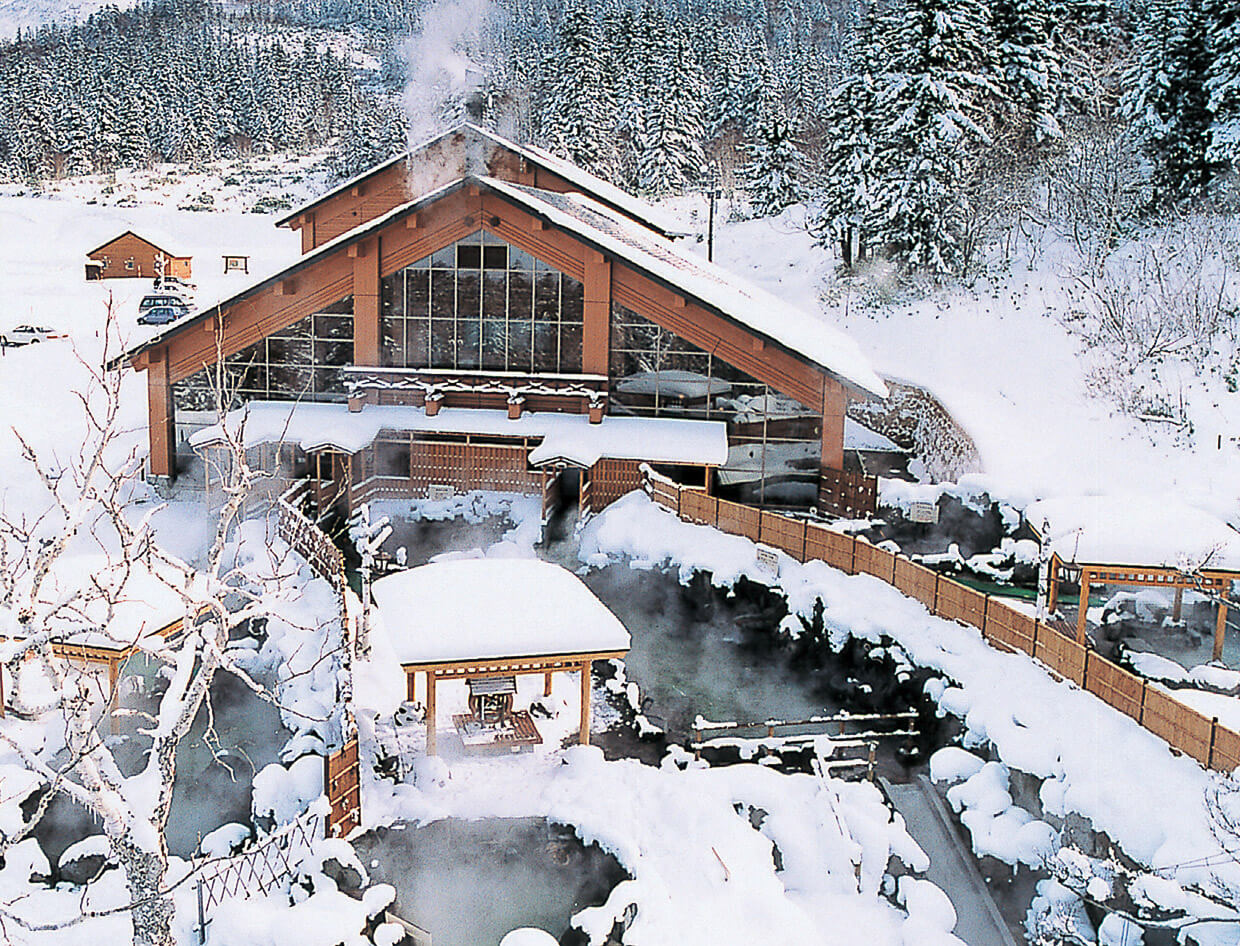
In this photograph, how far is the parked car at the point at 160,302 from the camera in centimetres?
4184

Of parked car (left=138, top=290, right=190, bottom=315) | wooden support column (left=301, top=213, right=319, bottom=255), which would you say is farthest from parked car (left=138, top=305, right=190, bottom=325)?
wooden support column (left=301, top=213, right=319, bottom=255)

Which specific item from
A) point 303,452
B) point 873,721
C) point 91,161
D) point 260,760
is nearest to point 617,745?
point 873,721

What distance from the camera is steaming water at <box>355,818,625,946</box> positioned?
1092 centimetres

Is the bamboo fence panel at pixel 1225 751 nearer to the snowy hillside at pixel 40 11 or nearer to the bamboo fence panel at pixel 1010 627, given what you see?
the bamboo fence panel at pixel 1010 627

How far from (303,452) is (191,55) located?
309 ft

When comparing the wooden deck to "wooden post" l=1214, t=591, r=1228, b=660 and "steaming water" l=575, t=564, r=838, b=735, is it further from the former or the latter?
"wooden post" l=1214, t=591, r=1228, b=660

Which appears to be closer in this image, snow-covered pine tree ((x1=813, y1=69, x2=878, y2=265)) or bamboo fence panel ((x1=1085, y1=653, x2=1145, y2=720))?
bamboo fence panel ((x1=1085, y1=653, x2=1145, y2=720))

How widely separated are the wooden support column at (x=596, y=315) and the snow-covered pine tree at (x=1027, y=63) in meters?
24.1

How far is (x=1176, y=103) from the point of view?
35.5m

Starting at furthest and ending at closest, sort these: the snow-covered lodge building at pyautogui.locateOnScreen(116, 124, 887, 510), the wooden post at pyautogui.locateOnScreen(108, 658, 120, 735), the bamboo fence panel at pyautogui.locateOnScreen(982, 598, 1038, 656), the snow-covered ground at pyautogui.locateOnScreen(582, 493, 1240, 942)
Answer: the snow-covered lodge building at pyautogui.locateOnScreen(116, 124, 887, 510) → the bamboo fence panel at pyautogui.locateOnScreen(982, 598, 1038, 656) → the wooden post at pyautogui.locateOnScreen(108, 658, 120, 735) → the snow-covered ground at pyautogui.locateOnScreen(582, 493, 1240, 942)

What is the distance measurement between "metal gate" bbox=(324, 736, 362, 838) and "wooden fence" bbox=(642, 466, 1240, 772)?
8.49 metres

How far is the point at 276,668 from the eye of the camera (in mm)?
15938

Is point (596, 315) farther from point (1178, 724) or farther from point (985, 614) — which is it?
point (1178, 724)

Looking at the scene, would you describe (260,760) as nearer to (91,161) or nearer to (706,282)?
(706,282)
